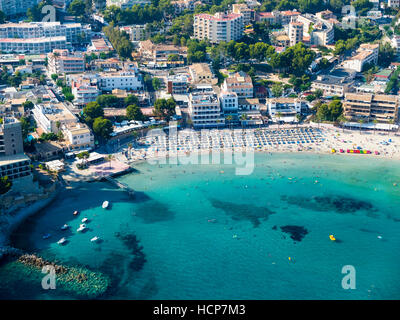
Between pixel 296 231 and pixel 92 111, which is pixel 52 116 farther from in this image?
pixel 296 231

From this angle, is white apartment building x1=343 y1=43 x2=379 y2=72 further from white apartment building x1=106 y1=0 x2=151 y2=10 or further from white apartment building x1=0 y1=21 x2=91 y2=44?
white apartment building x1=0 y1=21 x2=91 y2=44

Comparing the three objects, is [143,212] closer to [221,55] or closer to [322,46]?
[221,55]

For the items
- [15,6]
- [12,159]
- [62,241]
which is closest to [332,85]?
[12,159]

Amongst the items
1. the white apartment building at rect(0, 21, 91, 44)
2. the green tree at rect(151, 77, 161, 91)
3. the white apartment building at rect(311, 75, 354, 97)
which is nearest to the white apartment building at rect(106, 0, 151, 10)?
the white apartment building at rect(0, 21, 91, 44)

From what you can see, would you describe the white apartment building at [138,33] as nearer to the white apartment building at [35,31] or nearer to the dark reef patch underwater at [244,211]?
the white apartment building at [35,31]

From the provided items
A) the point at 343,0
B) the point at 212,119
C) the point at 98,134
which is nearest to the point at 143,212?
the point at 98,134

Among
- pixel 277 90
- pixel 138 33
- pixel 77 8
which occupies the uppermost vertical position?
pixel 77 8

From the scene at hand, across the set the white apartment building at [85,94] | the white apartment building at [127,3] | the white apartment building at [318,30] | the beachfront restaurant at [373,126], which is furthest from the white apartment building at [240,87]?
the white apartment building at [127,3]
